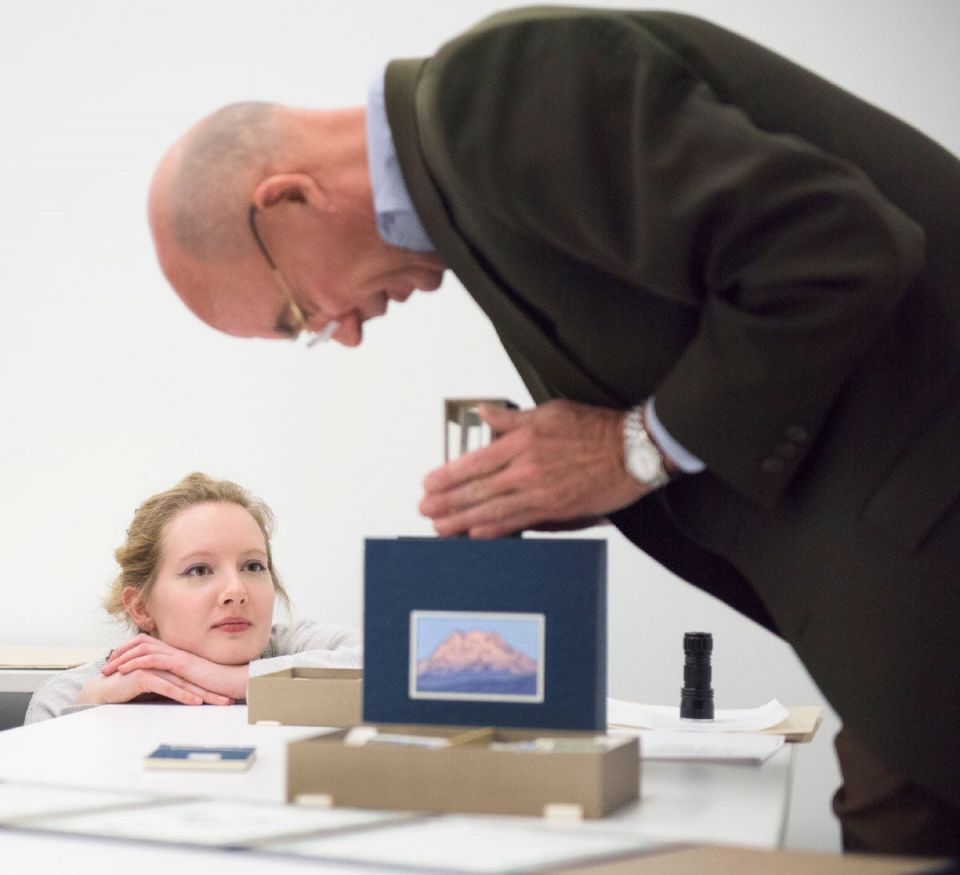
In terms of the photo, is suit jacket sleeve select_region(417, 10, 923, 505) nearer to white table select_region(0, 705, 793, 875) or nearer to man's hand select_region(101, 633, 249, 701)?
white table select_region(0, 705, 793, 875)

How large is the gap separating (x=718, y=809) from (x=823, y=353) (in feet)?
1.20

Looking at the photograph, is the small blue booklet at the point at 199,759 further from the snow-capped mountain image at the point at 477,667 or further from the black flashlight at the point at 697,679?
the black flashlight at the point at 697,679

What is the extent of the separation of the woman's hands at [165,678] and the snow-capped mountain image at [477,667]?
2.70ft

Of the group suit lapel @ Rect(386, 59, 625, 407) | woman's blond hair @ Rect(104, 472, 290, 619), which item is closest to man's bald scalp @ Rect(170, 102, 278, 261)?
suit lapel @ Rect(386, 59, 625, 407)

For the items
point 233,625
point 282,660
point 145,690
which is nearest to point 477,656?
point 282,660

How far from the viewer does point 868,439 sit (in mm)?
963

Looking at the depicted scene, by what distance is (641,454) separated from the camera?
1016 mm

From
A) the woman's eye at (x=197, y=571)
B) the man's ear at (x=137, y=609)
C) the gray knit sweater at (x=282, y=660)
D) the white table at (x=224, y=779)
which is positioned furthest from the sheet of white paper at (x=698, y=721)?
the man's ear at (x=137, y=609)

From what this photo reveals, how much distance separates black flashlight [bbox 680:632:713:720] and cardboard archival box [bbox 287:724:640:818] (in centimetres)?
61

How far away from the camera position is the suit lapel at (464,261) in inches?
40.2

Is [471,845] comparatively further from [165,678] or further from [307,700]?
[165,678]

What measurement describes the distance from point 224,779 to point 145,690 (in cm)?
76

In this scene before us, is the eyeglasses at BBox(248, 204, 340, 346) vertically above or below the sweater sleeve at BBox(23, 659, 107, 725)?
above

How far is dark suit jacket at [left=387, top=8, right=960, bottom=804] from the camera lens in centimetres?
92
